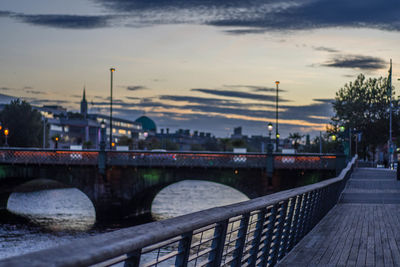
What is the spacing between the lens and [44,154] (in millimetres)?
55562

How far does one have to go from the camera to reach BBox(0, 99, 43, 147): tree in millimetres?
104750

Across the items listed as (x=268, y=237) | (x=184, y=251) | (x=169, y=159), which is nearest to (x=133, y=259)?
(x=184, y=251)

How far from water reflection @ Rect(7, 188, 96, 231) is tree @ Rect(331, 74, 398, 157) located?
2094 inches

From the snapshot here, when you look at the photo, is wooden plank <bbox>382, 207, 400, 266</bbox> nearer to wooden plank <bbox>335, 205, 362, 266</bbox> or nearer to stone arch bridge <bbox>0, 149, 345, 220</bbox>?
wooden plank <bbox>335, 205, 362, 266</bbox>

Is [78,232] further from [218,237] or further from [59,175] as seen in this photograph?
[218,237]

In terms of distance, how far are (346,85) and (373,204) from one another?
92700 millimetres

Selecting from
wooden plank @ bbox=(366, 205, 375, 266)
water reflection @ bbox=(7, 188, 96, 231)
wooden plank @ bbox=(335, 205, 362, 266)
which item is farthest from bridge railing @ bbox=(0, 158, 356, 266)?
water reflection @ bbox=(7, 188, 96, 231)

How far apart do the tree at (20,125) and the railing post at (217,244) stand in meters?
102

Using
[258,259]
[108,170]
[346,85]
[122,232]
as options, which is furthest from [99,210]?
[346,85]

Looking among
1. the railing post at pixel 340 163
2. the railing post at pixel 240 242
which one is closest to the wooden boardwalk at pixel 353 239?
the railing post at pixel 240 242

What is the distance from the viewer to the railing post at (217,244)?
660 centimetres

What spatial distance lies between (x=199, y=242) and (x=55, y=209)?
56739 mm

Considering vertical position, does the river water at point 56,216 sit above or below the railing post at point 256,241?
below

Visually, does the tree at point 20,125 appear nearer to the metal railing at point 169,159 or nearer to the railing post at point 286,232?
the metal railing at point 169,159
